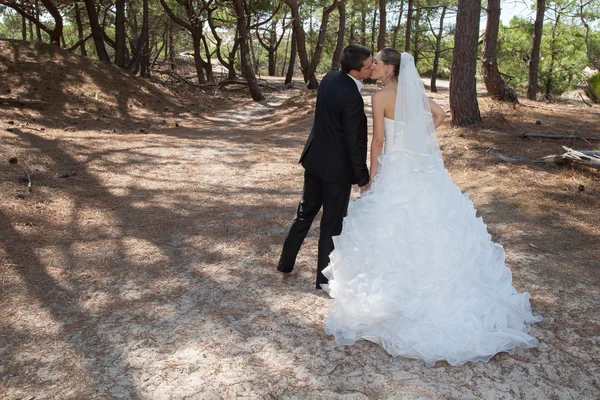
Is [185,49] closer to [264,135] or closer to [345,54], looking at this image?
[264,135]

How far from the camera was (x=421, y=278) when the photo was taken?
3414 mm

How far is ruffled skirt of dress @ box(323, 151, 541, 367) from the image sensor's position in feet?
10.8

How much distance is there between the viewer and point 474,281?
3545mm

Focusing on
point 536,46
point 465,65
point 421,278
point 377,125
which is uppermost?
point 536,46

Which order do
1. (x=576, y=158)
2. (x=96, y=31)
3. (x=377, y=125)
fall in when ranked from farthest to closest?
(x=96, y=31), (x=576, y=158), (x=377, y=125)

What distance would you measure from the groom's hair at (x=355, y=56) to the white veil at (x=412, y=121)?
0.29 metres

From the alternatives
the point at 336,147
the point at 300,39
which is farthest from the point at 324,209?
the point at 300,39

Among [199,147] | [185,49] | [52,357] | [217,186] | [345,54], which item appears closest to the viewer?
[52,357]

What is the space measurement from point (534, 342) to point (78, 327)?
3.39 metres

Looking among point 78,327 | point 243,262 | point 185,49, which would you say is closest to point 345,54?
point 243,262

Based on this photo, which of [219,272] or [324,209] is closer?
[324,209]

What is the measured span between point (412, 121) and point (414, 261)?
108cm

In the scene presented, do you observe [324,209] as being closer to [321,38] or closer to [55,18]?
[321,38]

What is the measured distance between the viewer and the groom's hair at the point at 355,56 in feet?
12.1
